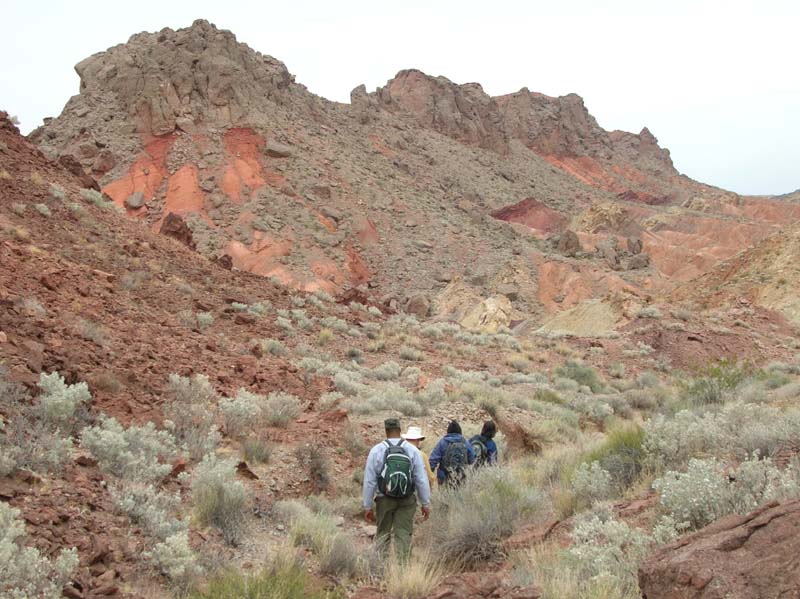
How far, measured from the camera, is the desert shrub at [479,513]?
6.13 meters

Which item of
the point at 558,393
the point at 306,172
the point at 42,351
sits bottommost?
the point at 558,393

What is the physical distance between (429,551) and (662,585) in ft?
8.93

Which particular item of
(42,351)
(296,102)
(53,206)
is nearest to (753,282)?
(53,206)

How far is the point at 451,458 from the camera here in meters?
8.20

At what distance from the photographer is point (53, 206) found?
17.5 meters

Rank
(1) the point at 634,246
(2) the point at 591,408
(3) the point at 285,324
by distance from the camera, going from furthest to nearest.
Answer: (1) the point at 634,246 → (3) the point at 285,324 → (2) the point at 591,408

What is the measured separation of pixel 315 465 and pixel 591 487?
342 centimetres

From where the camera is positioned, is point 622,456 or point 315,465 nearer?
point 622,456

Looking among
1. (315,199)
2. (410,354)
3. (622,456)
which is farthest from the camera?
(315,199)

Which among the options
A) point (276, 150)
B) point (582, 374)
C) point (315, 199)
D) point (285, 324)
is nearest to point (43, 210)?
point (285, 324)

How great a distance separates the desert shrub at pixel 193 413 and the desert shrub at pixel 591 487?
4.13 m

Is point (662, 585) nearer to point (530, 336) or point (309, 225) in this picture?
point (530, 336)

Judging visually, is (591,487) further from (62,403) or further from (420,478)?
(62,403)

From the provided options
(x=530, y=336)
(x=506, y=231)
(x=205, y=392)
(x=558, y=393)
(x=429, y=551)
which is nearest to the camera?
(x=429, y=551)
